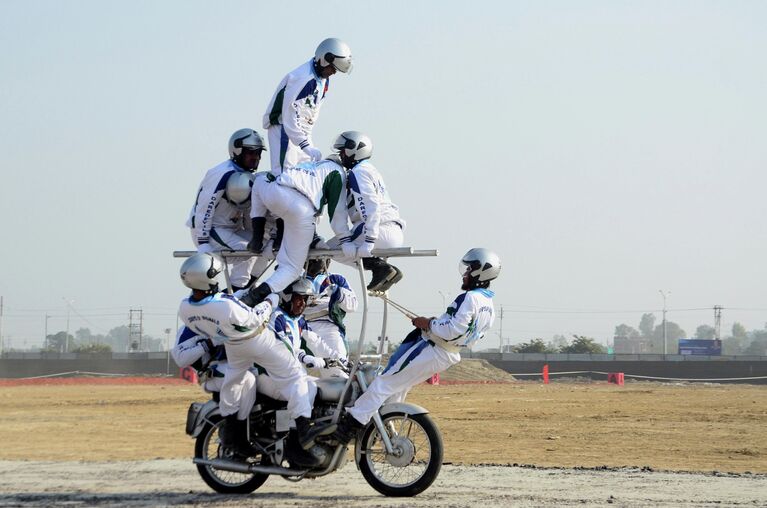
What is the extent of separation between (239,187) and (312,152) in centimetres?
94

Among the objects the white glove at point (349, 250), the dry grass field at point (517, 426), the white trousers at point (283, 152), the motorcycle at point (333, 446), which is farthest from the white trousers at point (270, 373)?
the dry grass field at point (517, 426)

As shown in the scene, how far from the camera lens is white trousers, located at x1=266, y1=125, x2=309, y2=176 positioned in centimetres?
1331

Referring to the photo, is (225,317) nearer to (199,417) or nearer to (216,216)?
(216,216)

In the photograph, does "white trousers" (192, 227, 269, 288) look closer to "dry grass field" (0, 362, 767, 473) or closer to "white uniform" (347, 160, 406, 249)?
"white uniform" (347, 160, 406, 249)

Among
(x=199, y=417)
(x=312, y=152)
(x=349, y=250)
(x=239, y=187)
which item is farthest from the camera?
(x=199, y=417)

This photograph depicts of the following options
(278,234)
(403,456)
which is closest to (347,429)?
(403,456)

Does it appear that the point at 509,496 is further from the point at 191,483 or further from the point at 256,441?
the point at 191,483

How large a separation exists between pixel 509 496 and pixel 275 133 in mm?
4892

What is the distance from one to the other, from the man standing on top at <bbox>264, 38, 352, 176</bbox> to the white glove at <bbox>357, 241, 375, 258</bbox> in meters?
1.33

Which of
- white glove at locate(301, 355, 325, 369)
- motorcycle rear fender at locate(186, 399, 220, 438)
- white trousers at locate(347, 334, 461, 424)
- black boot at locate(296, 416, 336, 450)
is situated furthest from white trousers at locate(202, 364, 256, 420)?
white trousers at locate(347, 334, 461, 424)

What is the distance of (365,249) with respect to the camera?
1262 cm

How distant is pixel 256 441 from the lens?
1310 centimetres

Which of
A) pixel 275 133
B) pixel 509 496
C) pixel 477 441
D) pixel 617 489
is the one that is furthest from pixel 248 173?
pixel 477 441

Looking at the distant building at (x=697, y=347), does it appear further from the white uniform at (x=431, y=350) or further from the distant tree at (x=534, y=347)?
the white uniform at (x=431, y=350)
